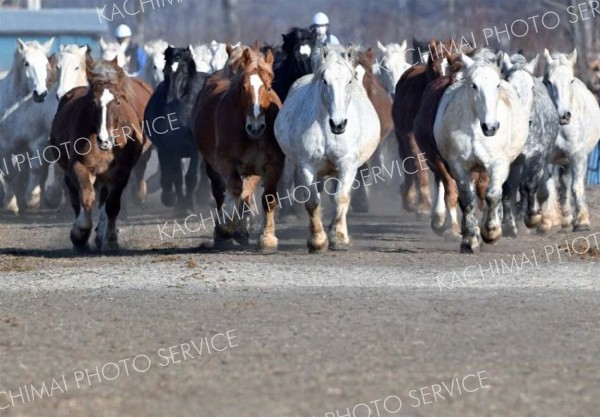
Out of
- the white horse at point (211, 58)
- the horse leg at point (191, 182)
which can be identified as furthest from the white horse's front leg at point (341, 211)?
the white horse at point (211, 58)

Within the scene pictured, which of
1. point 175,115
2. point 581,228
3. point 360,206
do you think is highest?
point 175,115

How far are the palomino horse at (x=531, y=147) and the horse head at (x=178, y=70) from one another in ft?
14.7

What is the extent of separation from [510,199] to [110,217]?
4.18 meters

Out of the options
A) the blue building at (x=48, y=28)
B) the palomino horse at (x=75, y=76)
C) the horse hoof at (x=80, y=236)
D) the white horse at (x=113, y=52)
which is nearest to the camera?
the horse hoof at (x=80, y=236)

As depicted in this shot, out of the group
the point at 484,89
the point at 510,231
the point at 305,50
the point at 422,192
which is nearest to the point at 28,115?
the point at 305,50

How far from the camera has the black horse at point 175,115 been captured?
798 inches

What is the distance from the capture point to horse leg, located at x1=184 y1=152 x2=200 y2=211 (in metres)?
21.5

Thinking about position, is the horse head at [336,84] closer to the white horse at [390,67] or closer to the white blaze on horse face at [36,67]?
the white blaze on horse face at [36,67]

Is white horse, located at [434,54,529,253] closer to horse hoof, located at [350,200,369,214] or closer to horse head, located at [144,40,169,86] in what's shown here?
horse hoof, located at [350,200,369,214]

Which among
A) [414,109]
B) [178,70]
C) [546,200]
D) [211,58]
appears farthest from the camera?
[211,58]

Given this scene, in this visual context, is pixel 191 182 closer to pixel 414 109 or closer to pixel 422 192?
pixel 422 192

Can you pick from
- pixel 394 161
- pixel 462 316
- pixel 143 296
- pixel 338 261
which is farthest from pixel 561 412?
pixel 394 161

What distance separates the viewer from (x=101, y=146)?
16.3m

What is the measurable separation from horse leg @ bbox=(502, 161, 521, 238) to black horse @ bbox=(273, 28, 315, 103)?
270cm
